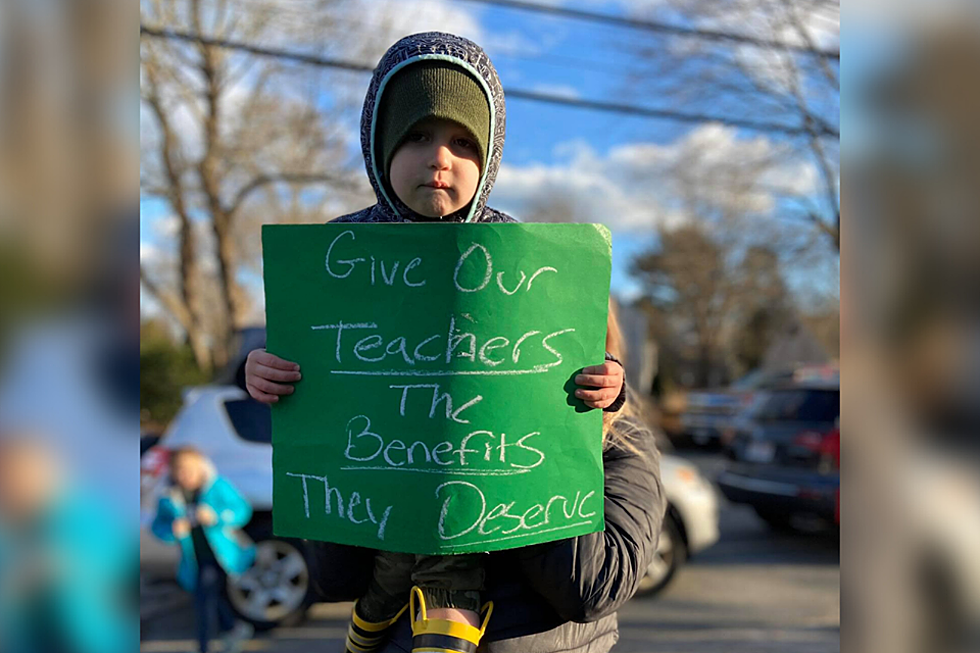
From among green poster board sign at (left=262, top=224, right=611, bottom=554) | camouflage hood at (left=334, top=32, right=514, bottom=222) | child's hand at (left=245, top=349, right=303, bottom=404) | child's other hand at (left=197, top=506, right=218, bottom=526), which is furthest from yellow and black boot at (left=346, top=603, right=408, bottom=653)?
child's other hand at (left=197, top=506, right=218, bottom=526)

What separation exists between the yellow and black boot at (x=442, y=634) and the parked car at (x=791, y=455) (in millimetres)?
6565

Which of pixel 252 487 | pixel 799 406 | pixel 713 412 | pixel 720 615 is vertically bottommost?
pixel 720 615

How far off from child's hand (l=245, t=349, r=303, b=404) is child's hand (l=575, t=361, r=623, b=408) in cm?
47

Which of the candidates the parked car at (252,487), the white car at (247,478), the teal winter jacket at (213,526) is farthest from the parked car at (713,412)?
the teal winter jacket at (213,526)

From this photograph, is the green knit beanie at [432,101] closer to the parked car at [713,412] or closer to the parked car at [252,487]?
the parked car at [252,487]

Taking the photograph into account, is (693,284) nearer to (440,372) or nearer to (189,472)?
(189,472)

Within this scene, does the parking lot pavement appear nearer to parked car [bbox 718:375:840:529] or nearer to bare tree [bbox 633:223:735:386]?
parked car [bbox 718:375:840:529]

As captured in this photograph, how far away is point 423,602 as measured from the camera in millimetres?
1357

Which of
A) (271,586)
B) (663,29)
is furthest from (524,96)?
(271,586)

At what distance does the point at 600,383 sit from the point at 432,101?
55 cm

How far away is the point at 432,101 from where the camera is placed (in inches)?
53.5

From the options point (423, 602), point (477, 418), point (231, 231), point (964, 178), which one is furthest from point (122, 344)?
point (231, 231)

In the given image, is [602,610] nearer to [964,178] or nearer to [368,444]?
[368,444]

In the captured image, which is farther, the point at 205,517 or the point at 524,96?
the point at 524,96
